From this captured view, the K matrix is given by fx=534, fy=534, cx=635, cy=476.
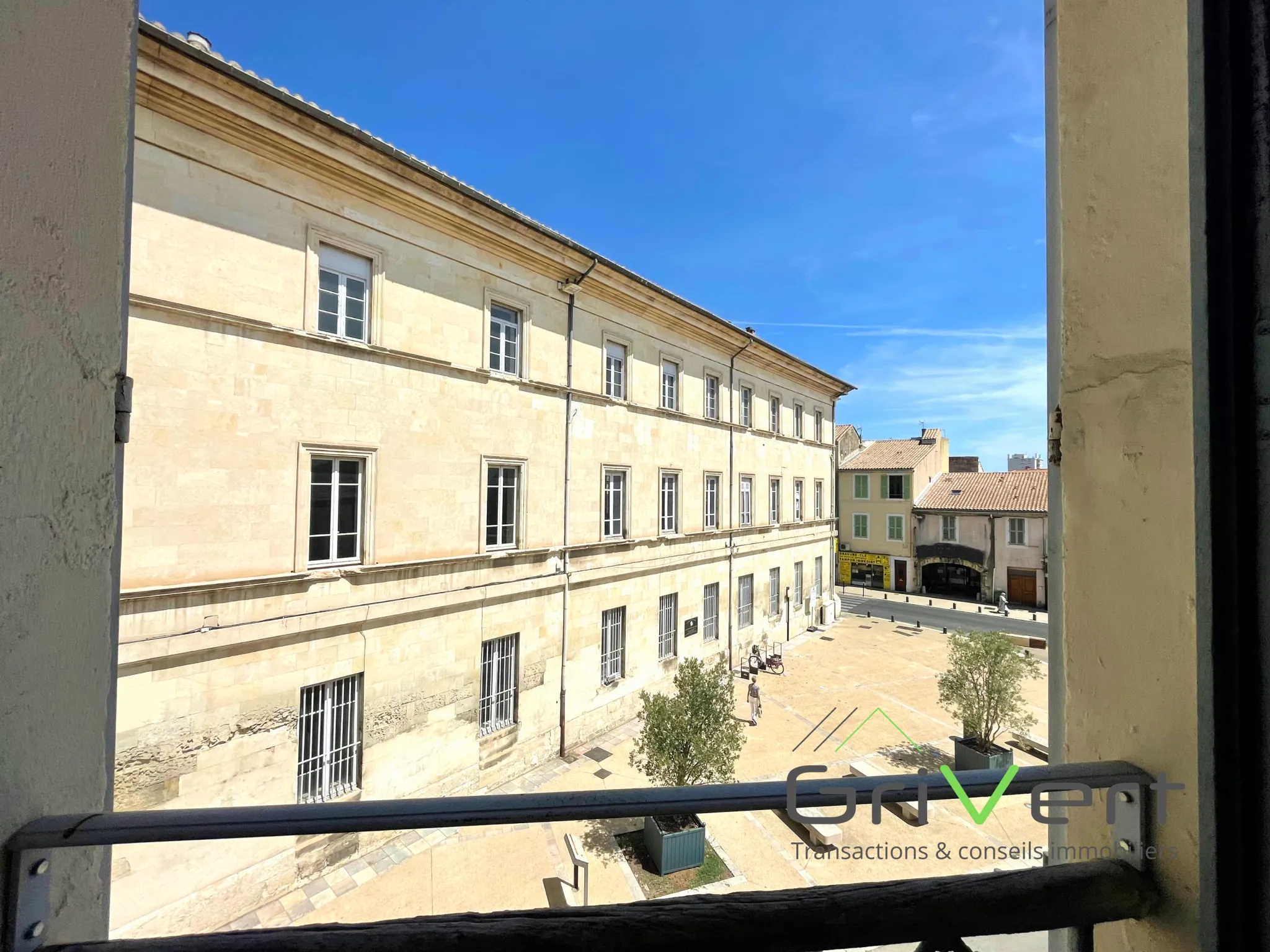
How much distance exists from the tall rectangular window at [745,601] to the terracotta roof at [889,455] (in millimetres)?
18510

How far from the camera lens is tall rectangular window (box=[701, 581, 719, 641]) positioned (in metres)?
15.8

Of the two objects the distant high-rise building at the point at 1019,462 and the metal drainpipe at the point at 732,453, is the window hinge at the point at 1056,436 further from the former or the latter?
the distant high-rise building at the point at 1019,462

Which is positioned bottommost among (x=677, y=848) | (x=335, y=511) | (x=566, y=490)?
(x=677, y=848)

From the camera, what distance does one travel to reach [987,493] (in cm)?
2930

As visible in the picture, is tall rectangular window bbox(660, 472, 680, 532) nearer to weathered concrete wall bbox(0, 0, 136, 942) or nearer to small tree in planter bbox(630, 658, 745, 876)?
small tree in planter bbox(630, 658, 745, 876)

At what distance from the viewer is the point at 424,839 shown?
8.20m

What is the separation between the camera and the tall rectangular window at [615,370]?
1304 centimetres

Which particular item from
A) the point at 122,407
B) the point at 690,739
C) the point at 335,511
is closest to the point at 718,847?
the point at 690,739

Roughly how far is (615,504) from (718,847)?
24.1 feet

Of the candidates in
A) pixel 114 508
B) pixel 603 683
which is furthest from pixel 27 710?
pixel 603 683

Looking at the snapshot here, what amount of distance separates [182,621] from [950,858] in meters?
10.5

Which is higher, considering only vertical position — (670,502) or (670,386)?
(670,386)

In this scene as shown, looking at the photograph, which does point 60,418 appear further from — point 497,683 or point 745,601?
point 745,601

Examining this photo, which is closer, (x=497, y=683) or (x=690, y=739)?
(x=690, y=739)
